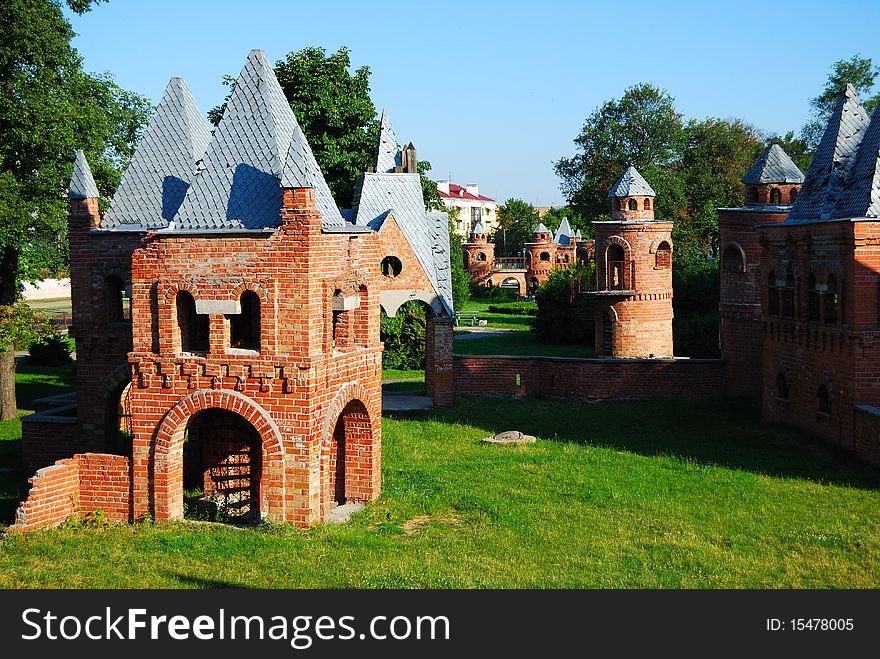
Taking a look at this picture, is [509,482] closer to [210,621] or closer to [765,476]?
[765,476]

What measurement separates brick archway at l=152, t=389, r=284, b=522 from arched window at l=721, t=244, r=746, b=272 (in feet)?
61.0

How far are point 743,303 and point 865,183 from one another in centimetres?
902

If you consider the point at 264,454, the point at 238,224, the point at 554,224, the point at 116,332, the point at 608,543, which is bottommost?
the point at 608,543

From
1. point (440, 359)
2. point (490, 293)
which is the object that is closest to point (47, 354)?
point (440, 359)

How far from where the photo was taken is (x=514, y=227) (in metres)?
114

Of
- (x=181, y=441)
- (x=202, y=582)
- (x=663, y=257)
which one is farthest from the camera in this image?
(x=663, y=257)

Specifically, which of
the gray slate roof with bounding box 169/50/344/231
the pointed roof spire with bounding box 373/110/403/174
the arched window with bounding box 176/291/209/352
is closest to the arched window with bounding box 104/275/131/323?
the arched window with bounding box 176/291/209/352

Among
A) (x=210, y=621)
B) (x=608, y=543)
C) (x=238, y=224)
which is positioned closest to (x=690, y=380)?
(x=608, y=543)

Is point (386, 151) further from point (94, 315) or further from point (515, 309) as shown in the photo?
point (515, 309)

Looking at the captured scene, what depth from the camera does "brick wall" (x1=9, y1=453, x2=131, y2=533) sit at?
15688 millimetres

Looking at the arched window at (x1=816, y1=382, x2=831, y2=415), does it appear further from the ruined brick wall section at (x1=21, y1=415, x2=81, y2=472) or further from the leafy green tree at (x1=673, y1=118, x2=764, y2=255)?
the leafy green tree at (x1=673, y1=118, x2=764, y2=255)

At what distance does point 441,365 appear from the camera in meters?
27.8

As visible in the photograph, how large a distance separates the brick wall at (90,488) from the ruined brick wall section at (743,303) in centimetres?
1943

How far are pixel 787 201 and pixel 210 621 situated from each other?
2476cm
